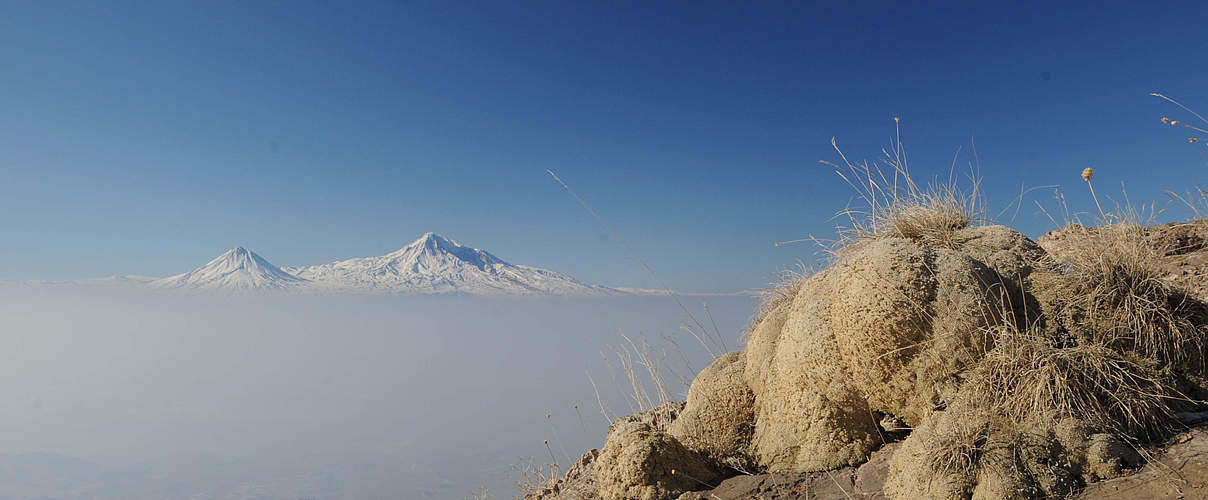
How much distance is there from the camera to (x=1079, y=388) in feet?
10.1

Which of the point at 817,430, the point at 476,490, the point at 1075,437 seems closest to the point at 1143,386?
the point at 1075,437

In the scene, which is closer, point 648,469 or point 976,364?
point 976,364

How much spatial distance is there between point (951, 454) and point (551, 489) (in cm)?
409

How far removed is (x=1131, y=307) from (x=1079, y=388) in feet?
2.57

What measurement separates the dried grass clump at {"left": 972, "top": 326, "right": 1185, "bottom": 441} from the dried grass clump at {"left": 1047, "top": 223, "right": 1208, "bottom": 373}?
21cm

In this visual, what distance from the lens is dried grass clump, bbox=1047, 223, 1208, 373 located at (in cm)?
335

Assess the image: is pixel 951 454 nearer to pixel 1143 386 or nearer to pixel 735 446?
pixel 1143 386

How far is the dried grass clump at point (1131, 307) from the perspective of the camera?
3.35 meters

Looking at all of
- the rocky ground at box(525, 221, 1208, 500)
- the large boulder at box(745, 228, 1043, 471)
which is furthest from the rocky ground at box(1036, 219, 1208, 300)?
the large boulder at box(745, 228, 1043, 471)

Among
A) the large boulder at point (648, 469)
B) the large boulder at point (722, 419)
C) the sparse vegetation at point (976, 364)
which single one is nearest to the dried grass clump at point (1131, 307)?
the sparse vegetation at point (976, 364)

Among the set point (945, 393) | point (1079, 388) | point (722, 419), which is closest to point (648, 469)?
point (722, 419)

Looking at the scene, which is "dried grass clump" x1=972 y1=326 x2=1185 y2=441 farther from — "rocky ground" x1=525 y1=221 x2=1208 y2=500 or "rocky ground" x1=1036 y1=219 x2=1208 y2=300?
"rocky ground" x1=1036 y1=219 x2=1208 y2=300

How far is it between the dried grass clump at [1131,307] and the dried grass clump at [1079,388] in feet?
0.68

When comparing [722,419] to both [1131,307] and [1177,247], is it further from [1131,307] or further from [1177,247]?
[1177,247]
